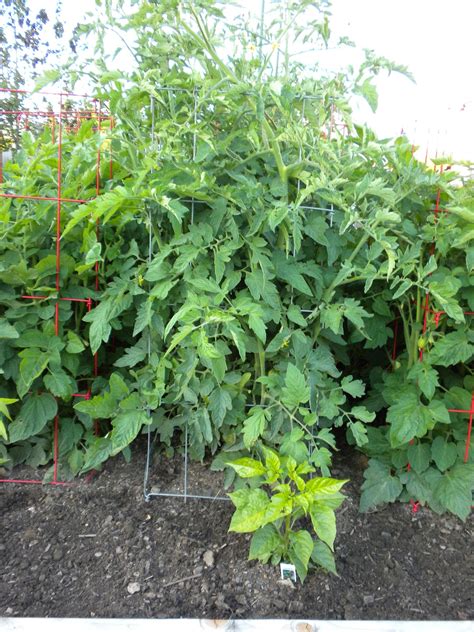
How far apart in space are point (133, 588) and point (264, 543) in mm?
508

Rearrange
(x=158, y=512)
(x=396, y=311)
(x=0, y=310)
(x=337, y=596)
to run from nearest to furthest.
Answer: (x=337, y=596) < (x=158, y=512) < (x=0, y=310) < (x=396, y=311)

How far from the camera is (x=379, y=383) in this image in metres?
2.82

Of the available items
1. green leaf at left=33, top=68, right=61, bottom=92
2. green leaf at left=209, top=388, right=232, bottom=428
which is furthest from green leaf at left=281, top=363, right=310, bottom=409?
green leaf at left=33, top=68, right=61, bottom=92

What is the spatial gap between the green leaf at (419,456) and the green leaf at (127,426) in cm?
119

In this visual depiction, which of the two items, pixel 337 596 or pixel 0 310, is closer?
pixel 337 596

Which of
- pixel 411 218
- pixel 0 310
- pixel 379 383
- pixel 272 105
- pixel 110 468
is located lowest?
pixel 110 468

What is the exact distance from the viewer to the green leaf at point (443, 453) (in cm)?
252

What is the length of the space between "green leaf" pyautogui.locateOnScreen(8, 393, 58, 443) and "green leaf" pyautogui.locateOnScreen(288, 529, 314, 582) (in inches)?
48.6

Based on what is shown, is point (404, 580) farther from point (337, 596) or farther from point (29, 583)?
point (29, 583)

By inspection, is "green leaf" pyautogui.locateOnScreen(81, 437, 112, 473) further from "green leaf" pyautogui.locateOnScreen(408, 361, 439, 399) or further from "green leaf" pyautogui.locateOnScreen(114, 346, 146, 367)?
"green leaf" pyautogui.locateOnScreen(408, 361, 439, 399)

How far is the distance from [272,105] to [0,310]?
1555 mm

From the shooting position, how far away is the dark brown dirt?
79.2 inches

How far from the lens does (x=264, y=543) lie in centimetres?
207

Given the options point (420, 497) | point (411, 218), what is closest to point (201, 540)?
point (420, 497)
